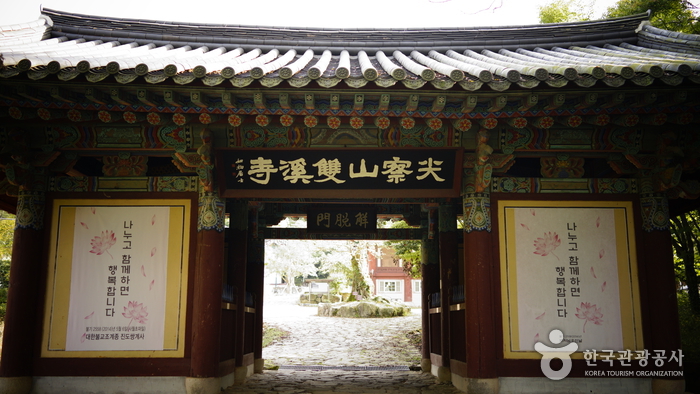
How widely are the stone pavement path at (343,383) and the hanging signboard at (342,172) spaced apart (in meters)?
2.90

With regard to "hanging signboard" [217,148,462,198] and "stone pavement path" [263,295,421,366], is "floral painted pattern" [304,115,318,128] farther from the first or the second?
"stone pavement path" [263,295,421,366]

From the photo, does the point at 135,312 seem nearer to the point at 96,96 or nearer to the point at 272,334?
the point at 96,96

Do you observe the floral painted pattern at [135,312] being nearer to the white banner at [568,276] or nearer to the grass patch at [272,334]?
the white banner at [568,276]

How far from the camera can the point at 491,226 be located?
6.72 m

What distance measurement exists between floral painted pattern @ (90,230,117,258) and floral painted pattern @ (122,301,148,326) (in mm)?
709

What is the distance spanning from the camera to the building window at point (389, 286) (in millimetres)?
40438

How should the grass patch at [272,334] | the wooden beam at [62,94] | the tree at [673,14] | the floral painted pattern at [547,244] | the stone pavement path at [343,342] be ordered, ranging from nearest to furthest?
the wooden beam at [62,94]
the floral painted pattern at [547,244]
the tree at [673,14]
the stone pavement path at [343,342]
the grass patch at [272,334]

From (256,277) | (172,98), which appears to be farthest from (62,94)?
(256,277)

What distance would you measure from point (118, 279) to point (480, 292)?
4.51 metres

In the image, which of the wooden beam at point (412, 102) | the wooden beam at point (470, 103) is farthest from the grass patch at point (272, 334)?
the wooden beam at point (470, 103)

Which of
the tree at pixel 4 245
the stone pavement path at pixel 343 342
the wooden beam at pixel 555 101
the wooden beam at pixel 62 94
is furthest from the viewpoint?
the tree at pixel 4 245

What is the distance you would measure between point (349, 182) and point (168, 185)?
2342mm

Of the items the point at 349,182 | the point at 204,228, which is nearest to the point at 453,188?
the point at 349,182

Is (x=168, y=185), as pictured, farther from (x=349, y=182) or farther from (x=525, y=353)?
(x=525, y=353)
